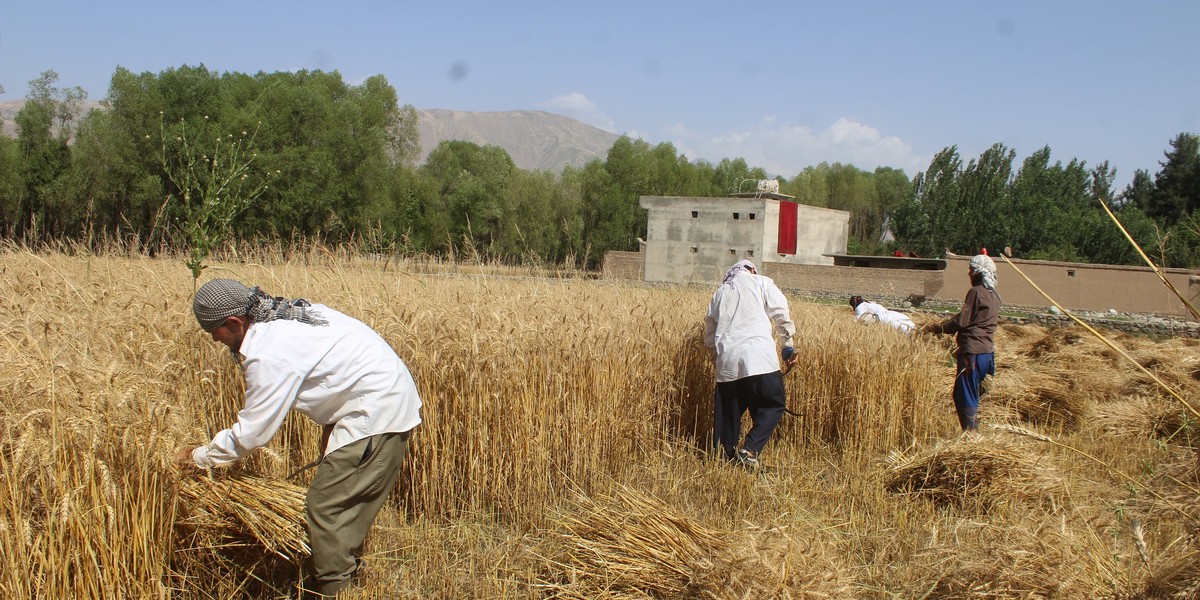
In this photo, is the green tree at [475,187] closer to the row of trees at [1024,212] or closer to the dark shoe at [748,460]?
the row of trees at [1024,212]

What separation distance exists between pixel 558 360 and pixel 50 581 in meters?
2.98

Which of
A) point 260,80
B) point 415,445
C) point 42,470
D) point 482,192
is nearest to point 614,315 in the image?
point 415,445

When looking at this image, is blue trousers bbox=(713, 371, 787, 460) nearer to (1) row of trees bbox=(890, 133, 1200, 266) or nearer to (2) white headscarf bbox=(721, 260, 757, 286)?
(2) white headscarf bbox=(721, 260, 757, 286)

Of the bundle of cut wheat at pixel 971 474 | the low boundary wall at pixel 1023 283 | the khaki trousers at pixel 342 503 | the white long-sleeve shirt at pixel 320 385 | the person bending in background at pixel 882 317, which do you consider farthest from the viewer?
the low boundary wall at pixel 1023 283

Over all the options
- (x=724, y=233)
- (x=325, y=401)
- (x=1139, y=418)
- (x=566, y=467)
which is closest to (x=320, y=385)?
(x=325, y=401)

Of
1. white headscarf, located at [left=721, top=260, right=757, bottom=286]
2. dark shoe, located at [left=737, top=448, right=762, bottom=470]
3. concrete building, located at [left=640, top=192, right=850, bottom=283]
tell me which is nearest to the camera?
dark shoe, located at [left=737, top=448, right=762, bottom=470]

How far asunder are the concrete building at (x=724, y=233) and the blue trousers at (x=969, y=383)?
1262 inches

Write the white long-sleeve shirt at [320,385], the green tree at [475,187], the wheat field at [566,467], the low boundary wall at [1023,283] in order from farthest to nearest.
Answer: the green tree at [475,187] → the low boundary wall at [1023,283] → the white long-sleeve shirt at [320,385] → the wheat field at [566,467]

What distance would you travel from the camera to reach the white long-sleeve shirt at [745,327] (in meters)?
5.57

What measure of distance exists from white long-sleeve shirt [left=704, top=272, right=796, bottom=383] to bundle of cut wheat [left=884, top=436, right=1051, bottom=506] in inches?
45.0

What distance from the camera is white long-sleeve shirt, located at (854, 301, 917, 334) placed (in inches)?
309

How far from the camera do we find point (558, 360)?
5.07m

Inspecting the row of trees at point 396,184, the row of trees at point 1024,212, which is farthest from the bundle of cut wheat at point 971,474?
the row of trees at point 1024,212

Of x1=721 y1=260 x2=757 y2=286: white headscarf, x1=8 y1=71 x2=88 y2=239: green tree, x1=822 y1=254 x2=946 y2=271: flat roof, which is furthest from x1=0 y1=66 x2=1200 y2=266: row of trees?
x1=721 y1=260 x2=757 y2=286: white headscarf
